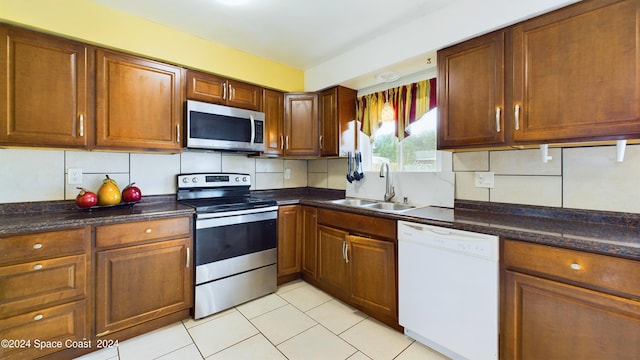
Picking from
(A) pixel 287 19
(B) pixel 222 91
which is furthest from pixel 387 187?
(B) pixel 222 91

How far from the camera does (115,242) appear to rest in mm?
1743

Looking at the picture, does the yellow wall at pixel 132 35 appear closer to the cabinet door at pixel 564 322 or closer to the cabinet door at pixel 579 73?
the cabinet door at pixel 579 73

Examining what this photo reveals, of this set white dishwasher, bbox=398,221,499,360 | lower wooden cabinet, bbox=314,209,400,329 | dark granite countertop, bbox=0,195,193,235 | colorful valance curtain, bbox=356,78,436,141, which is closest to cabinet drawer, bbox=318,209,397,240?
lower wooden cabinet, bbox=314,209,400,329

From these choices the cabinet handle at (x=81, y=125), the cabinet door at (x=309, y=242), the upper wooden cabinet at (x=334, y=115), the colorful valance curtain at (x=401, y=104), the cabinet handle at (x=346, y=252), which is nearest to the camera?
the cabinet handle at (x=81, y=125)

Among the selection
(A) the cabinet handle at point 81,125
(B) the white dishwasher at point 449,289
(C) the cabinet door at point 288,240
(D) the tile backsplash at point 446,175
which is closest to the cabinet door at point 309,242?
(C) the cabinet door at point 288,240

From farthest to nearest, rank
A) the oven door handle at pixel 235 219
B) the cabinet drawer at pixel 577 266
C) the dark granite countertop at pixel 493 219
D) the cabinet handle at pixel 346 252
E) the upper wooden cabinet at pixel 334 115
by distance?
1. the upper wooden cabinet at pixel 334 115
2. the cabinet handle at pixel 346 252
3. the oven door handle at pixel 235 219
4. the dark granite countertop at pixel 493 219
5. the cabinet drawer at pixel 577 266

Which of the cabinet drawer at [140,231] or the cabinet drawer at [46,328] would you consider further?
the cabinet drawer at [140,231]

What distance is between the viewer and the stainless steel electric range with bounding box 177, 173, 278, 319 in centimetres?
209

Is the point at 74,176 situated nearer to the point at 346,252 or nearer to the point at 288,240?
the point at 288,240

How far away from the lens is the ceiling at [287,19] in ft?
6.13

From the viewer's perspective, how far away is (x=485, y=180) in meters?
1.98

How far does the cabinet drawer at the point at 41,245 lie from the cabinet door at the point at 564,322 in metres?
2.54

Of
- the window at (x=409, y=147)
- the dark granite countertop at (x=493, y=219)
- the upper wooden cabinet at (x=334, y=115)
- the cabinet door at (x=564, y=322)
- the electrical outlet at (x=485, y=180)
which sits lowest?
the cabinet door at (x=564, y=322)

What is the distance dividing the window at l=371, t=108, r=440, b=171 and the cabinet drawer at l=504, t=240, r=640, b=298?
1.08 meters
